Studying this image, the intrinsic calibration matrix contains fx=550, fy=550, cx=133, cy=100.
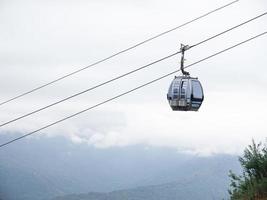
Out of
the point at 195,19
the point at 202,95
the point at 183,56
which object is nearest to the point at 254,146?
the point at 202,95

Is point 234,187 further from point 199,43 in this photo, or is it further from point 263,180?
point 199,43

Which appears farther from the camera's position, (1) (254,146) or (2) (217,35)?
(1) (254,146)

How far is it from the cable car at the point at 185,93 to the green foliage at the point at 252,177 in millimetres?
8470

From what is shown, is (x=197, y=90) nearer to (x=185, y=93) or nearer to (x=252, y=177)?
(x=185, y=93)

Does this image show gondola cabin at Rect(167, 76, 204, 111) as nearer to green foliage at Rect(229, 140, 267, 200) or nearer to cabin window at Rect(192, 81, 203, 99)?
cabin window at Rect(192, 81, 203, 99)

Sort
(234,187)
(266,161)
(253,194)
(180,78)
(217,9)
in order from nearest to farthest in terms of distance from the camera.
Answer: (217,9) < (180,78) < (253,194) < (266,161) < (234,187)

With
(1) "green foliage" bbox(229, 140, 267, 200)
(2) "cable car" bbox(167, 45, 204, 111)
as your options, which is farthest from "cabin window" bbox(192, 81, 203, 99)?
(1) "green foliage" bbox(229, 140, 267, 200)

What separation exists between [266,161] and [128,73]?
52.5 feet

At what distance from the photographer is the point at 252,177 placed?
92.1 feet

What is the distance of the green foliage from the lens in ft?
84.0

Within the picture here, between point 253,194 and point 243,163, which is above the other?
point 243,163

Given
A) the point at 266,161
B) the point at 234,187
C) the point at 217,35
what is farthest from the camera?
the point at 234,187

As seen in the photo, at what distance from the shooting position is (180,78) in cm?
1838

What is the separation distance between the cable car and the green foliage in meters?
8.47
